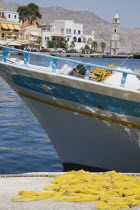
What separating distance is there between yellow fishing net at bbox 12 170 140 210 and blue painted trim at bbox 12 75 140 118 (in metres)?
1.32

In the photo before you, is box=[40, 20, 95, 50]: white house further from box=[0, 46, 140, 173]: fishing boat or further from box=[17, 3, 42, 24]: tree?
box=[0, 46, 140, 173]: fishing boat

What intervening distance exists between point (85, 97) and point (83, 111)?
0.38 metres

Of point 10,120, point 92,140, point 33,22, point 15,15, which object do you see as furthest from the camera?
point 33,22

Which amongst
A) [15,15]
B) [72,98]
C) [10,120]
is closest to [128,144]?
[72,98]

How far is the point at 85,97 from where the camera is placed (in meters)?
9.61

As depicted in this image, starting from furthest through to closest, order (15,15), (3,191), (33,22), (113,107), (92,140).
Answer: (33,22) < (15,15) < (92,140) < (113,107) < (3,191)

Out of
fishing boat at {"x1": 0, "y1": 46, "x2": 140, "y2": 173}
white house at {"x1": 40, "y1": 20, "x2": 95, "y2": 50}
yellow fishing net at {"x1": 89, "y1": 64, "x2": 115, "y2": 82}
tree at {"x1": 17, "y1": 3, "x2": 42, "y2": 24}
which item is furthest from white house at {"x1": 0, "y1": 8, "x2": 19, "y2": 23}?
yellow fishing net at {"x1": 89, "y1": 64, "x2": 115, "y2": 82}

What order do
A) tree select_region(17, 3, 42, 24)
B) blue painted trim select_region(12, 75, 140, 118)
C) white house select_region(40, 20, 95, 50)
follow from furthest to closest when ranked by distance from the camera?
white house select_region(40, 20, 95, 50) → tree select_region(17, 3, 42, 24) → blue painted trim select_region(12, 75, 140, 118)

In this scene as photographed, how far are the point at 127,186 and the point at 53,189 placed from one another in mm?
1281

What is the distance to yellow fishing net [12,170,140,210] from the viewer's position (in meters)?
7.48

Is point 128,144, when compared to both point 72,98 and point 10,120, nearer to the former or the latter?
point 72,98

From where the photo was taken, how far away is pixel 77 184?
8.48m

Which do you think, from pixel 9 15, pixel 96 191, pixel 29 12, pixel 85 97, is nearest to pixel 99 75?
pixel 85 97

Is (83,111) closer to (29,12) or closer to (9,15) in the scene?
(9,15)
